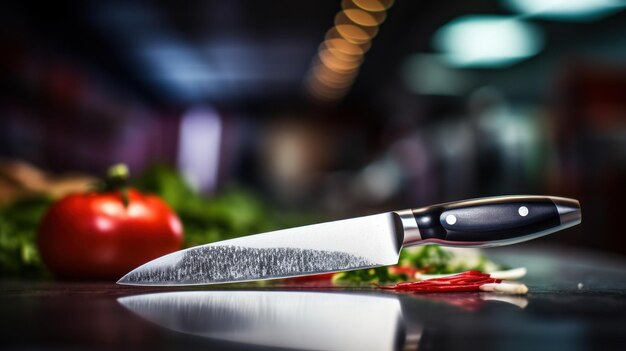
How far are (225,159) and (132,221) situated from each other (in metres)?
12.8

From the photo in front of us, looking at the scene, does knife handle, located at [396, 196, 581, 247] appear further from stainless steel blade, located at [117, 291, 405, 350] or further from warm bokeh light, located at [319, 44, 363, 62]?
warm bokeh light, located at [319, 44, 363, 62]

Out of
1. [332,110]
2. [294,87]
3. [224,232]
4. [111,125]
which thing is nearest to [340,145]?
[332,110]

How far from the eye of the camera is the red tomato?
926 mm

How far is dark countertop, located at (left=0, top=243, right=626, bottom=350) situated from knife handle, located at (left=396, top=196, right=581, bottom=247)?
8cm

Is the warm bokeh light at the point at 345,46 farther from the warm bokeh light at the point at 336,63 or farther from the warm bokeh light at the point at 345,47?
the warm bokeh light at the point at 336,63

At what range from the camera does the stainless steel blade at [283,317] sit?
53cm

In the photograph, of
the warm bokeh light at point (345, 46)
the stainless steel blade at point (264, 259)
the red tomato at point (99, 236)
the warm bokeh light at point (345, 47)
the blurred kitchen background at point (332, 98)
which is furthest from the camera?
the warm bokeh light at point (345, 46)

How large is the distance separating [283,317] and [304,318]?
2 cm

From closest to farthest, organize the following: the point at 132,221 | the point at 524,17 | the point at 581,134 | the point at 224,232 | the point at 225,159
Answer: the point at 132,221, the point at 224,232, the point at 581,134, the point at 524,17, the point at 225,159

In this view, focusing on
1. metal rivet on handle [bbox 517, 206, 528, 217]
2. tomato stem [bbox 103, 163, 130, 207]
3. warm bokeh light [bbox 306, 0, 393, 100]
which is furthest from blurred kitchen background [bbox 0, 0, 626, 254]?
metal rivet on handle [bbox 517, 206, 528, 217]

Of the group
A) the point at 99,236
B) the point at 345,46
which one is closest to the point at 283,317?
the point at 99,236

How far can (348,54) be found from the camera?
7.12 m

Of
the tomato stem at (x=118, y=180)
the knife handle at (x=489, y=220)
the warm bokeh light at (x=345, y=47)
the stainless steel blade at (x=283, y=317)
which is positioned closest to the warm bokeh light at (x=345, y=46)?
the warm bokeh light at (x=345, y=47)

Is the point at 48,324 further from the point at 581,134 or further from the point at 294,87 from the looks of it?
the point at 294,87
